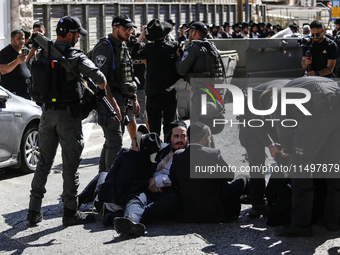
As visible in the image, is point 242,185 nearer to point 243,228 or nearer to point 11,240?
point 243,228

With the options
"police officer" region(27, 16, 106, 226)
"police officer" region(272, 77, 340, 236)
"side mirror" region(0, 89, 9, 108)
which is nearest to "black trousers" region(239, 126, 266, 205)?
"police officer" region(272, 77, 340, 236)

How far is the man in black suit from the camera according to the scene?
17.5 feet

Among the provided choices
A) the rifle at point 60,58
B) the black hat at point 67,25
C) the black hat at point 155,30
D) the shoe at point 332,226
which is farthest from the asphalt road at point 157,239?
the black hat at point 155,30

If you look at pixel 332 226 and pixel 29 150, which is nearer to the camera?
pixel 332 226

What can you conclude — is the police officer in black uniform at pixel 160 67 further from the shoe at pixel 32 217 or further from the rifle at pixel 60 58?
the shoe at pixel 32 217

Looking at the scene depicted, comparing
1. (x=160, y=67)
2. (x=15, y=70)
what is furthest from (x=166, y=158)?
(x=15, y=70)

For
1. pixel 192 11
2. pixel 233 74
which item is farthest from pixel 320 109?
pixel 192 11

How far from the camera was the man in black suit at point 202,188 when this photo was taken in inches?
210

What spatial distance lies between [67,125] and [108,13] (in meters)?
14.9

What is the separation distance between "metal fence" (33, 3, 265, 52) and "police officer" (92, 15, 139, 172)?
34.5ft

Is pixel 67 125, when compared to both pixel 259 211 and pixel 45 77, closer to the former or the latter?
pixel 45 77

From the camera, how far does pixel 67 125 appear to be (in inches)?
208

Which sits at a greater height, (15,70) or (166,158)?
(15,70)

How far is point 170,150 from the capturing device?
596 centimetres
